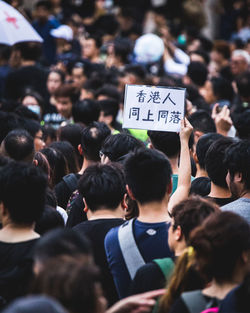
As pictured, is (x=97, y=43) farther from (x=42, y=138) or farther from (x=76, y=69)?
(x=42, y=138)

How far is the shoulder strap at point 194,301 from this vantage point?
10.1 ft

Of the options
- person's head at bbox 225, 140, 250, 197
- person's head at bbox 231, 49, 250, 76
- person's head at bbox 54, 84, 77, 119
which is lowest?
person's head at bbox 225, 140, 250, 197

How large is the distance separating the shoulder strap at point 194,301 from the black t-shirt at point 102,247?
104 cm

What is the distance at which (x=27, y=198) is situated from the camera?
384 cm

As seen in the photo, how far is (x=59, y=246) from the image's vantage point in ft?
9.09

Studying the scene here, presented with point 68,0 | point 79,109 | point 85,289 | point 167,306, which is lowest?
point 167,306

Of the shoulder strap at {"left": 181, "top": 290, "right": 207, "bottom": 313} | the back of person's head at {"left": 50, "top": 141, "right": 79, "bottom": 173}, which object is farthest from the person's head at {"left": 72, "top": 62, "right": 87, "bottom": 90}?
the shoulder strap at {"left": 181, "top": 290, "right": 207, "bottom": 313}

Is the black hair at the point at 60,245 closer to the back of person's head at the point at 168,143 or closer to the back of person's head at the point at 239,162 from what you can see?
the back of person's head at the point at 239,162

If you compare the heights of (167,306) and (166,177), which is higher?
(166,177)

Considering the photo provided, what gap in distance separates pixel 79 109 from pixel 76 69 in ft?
14.6

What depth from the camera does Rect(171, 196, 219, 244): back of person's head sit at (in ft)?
11.9

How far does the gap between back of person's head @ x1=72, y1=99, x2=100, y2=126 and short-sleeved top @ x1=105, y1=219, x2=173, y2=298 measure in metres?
4.09

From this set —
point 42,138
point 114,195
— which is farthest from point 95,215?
point 42,138

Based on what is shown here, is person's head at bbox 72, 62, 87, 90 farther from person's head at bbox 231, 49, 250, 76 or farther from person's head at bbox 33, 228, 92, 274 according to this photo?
person's head at bbox 33, 228, 92, 274
